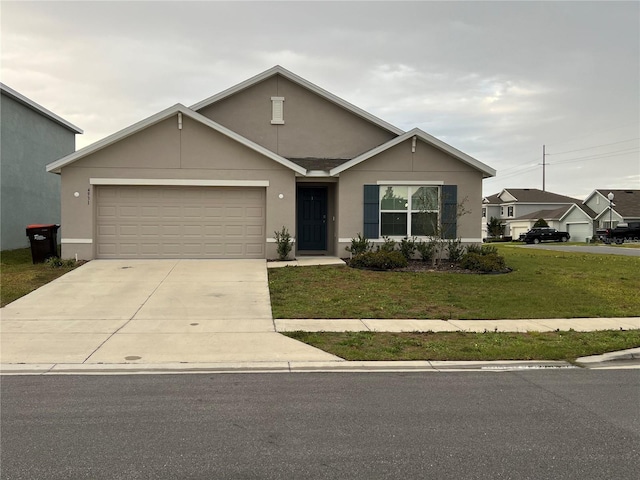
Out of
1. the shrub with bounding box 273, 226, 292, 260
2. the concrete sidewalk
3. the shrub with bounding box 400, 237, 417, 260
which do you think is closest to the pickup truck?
the shrub with bounding box 400, 237, 417, 260

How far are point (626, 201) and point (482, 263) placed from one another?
149ft

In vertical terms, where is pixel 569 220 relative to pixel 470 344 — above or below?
above

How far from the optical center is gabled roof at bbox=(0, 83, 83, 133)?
18377 millimetres

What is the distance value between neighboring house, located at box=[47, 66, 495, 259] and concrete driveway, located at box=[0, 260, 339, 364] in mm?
1541

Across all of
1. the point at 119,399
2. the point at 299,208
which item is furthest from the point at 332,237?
the point at 119,399

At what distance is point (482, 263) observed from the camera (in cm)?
1445

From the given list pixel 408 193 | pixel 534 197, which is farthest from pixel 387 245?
pixel 534 197

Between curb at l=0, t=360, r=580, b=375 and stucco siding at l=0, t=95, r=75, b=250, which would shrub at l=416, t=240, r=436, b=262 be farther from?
stucco siding at l=0, t=95, r=75, b=250

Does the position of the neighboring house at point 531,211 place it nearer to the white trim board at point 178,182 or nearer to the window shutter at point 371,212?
the window shutter at point 371,212

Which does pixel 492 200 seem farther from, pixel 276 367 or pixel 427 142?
pixel 276 367

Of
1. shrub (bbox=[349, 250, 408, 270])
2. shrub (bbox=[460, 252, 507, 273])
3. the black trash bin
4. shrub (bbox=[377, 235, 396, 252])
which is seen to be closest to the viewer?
shrub (bbox=[460, 252, 507, 273])

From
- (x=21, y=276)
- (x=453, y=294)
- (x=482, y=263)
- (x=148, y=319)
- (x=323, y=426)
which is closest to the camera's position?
(x=323, y=426)

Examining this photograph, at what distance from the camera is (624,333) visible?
8.62 m

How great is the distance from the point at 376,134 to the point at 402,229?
14.9ft
